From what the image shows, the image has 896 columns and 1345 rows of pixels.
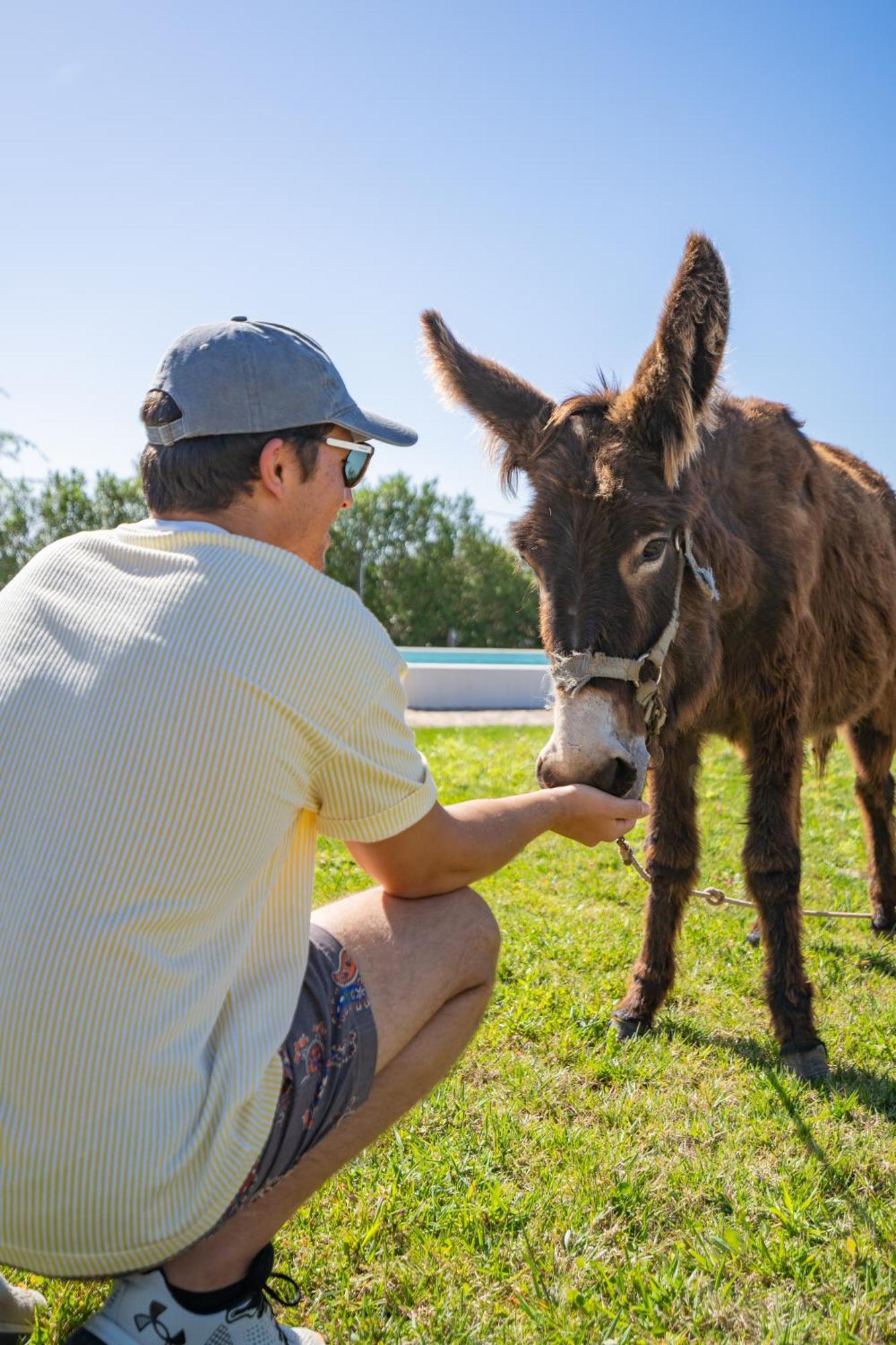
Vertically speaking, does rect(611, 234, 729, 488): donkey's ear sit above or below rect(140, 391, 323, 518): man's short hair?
above

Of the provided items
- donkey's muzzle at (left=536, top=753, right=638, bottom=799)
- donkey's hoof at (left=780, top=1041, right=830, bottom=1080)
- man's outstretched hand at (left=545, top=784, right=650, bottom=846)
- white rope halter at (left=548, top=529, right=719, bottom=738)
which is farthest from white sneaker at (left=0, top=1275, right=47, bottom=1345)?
donkey's hoof at (left=780, top=1041, right=830, bottom=1080)

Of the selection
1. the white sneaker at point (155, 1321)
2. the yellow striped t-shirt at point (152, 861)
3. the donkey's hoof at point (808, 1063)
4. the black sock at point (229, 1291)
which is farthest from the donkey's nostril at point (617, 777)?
the white sneaker at point (155, 1321)

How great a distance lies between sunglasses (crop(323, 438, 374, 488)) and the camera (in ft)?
6.74

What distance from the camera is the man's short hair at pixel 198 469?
1849mm

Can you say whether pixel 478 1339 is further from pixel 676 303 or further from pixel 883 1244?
pixel 676 303

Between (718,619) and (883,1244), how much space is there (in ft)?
6.96

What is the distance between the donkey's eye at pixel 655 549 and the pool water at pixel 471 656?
66.6 feet

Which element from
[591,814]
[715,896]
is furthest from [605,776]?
[715,896]

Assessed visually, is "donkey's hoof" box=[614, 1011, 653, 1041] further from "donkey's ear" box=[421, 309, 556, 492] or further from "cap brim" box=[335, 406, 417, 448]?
"cap brim" box=[335, 406, 417, 448]

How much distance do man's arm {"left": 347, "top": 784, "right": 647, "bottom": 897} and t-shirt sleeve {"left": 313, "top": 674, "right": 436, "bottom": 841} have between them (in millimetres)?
76

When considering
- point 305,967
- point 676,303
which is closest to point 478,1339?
point 305,967

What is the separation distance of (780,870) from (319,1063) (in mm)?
2437

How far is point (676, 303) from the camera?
3.09 metres

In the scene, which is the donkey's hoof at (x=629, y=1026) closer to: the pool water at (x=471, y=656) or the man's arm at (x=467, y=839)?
the man's arm at (x=467, y=839)
